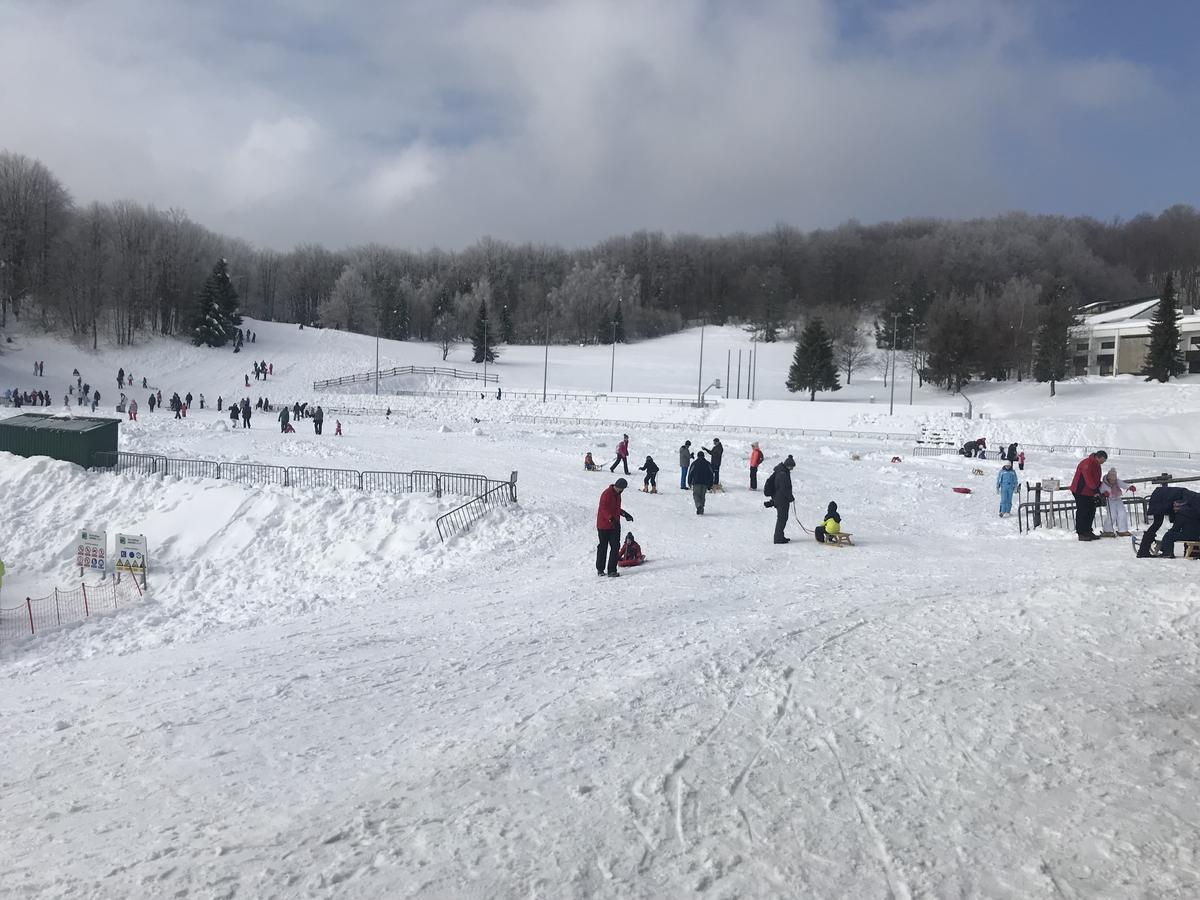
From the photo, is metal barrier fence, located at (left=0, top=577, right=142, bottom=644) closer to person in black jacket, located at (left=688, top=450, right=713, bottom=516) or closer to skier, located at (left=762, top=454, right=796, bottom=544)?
person in black jacket, located at (left=688, top=450, right=713, bottom=516)

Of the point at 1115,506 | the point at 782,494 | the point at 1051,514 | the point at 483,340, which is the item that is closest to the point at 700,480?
the point at 782,494

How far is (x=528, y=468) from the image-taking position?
24047 millimetres

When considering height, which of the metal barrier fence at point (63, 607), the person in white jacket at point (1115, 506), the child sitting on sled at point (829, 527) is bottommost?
the metal barrier fence at point (63, 607)

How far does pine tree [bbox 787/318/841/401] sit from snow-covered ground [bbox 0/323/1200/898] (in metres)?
50.7

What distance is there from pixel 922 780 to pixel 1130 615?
14.9 feet

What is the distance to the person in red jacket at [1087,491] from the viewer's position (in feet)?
41.3

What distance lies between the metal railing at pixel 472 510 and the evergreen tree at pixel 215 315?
61268 mm

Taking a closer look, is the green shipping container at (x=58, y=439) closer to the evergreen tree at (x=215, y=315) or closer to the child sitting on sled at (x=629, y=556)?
the child sitting on sled at (x=629, y=556)

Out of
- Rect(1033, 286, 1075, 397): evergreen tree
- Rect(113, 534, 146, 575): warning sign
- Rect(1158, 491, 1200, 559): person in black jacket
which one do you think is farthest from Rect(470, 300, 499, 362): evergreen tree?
Rect(1158, 491, 1200, 559): person in black jacket

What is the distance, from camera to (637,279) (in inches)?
4702

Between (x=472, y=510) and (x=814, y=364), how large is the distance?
5304 cm

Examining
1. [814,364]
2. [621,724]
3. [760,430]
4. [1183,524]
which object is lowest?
[621,724]

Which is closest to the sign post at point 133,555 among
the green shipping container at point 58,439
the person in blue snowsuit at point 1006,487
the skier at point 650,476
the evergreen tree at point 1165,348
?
the green shipping container at point 58,439

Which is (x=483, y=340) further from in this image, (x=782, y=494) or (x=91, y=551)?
(x=782, y=494)
